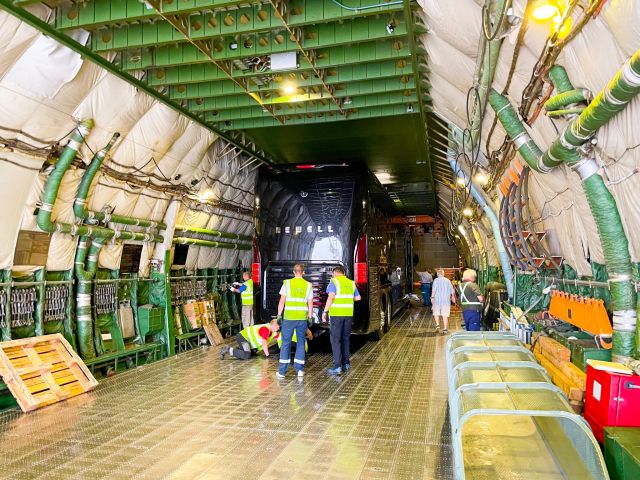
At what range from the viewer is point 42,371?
6.24 metres

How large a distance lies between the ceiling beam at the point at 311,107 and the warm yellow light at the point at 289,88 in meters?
0.68

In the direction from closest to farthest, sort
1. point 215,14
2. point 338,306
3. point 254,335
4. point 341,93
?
point 215,14 → point 338,306 → point 341,93 → point 254,335

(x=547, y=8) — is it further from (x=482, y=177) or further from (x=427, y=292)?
(x=427, y=292)

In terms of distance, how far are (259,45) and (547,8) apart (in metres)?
4.04

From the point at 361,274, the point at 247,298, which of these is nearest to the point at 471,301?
the point at 361,274

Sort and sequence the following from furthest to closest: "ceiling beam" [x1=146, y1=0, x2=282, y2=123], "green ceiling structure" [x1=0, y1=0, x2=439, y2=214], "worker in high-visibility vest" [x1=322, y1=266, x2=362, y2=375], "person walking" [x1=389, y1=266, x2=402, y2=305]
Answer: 1. "person walking" [x1=389, y1=266, x2=402, y2=305]
2. "worker in high-visibility vest" [x1=322, y1=266, x2=362, y2=375]
3. "green ceiling structure" [x1=0, y1=0, x2=439, y2=214]
4. "ceiling beam" [x1=146, y1=0, x2=282, y2=123]

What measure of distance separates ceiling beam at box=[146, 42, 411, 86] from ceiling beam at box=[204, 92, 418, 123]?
43.3 inches

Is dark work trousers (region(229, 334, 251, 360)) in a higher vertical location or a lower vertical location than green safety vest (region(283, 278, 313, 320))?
lower

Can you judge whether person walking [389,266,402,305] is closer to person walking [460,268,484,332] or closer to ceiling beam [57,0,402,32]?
person walking [460,268,484,332]

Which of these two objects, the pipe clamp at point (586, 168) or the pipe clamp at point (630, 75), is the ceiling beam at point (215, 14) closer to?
the pipe clamp at point (586, 168)

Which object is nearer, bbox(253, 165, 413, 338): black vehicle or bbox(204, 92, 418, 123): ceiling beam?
bbox(204, 92, 418, 123): ceiling beam

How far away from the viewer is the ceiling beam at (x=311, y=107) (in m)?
8.11

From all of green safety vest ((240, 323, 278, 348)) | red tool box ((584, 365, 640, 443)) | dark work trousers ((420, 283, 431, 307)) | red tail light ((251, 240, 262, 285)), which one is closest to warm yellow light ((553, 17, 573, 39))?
red tool box ((584, 365, 640, 443))

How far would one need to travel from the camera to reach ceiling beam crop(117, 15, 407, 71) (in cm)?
593
